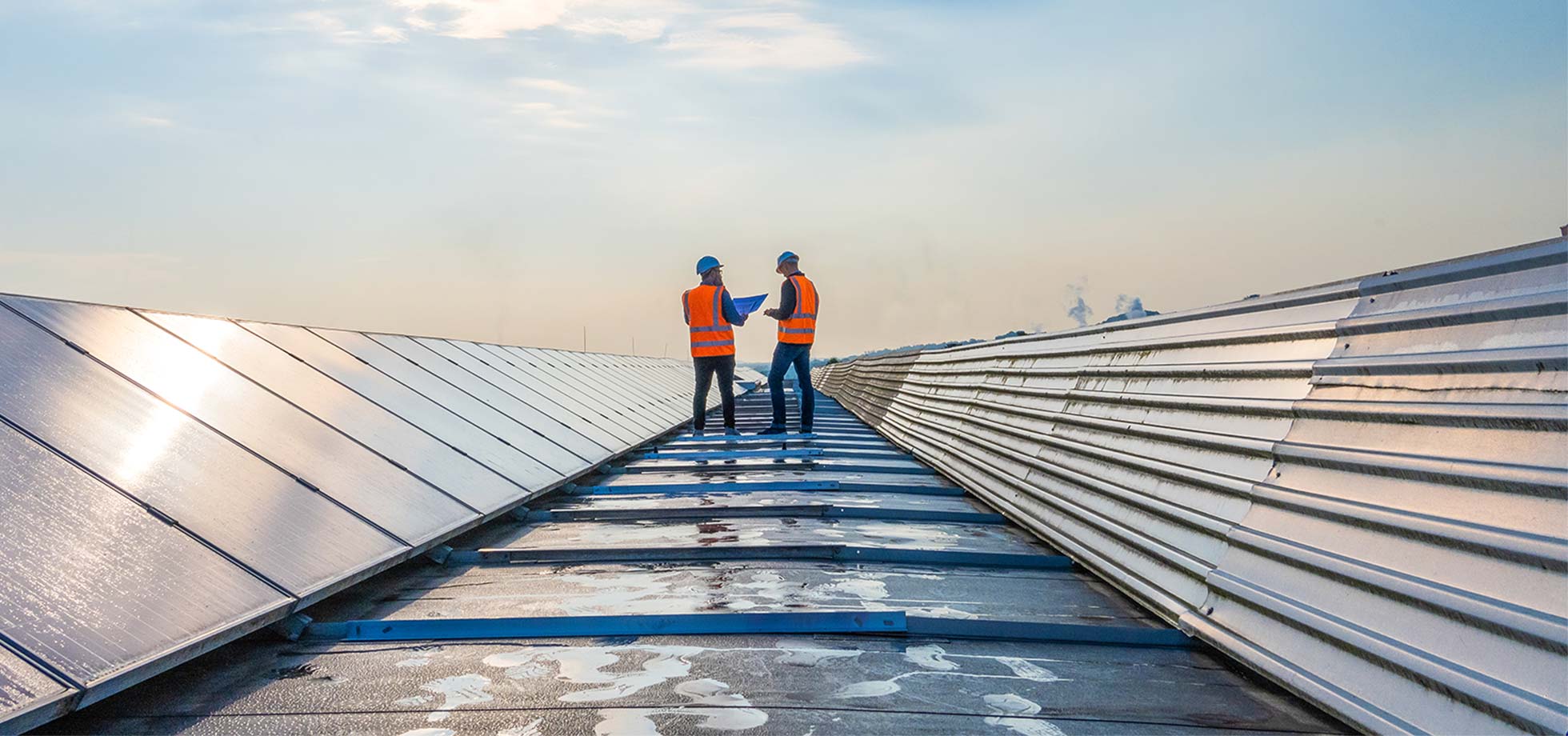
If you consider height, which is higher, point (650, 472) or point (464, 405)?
point (464, 405)

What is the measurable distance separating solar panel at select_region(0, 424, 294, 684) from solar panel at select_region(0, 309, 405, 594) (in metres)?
0.15

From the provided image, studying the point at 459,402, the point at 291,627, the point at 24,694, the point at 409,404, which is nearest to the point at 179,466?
the point at 291,627

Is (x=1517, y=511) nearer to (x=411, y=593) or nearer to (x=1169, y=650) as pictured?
(x=1169, y=650)

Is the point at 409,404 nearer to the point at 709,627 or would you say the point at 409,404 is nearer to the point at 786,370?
the point at 709,627

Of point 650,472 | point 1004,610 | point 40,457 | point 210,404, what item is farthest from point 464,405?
point 1004,610

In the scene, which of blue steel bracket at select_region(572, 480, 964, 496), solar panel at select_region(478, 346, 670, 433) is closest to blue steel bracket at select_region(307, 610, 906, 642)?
blue steel bracket at select_region(572, 480, 964, 496)

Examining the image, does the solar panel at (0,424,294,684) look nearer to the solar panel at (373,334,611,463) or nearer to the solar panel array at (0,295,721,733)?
the solar panel array at (0,295,721,733)

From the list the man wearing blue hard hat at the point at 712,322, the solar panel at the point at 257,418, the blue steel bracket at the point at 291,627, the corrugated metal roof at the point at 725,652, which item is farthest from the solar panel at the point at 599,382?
the blue steel bracket at the point at 291,627

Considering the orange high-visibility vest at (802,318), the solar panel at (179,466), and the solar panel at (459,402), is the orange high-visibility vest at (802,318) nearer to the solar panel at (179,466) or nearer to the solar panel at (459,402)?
the solar panel at (459,402)

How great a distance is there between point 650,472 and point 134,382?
16.6 ft

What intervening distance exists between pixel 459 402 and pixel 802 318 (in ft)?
16.2

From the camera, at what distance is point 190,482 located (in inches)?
168

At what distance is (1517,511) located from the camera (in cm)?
254

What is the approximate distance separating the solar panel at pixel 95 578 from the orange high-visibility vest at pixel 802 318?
8861 millimetres
